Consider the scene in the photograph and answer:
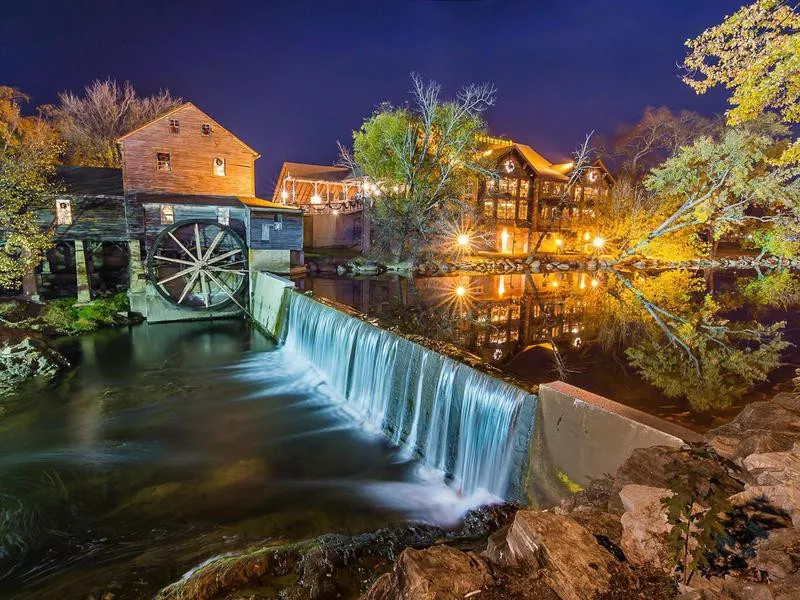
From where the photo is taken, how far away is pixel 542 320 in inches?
553

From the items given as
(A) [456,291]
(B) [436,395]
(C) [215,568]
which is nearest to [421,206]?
(A) [456,291]

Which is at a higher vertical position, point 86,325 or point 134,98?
point 134,98

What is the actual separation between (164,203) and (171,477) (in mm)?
13391

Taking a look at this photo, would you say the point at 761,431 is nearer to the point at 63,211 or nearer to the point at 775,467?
the point at 775,467

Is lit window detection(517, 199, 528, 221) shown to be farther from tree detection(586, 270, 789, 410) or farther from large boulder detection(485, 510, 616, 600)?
large boulder detection(485, 510, 616, 600)

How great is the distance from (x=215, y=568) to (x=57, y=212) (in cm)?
1822

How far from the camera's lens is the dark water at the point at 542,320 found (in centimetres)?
816

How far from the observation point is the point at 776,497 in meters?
2.88

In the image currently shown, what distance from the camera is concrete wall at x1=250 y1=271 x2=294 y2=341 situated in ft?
48.8

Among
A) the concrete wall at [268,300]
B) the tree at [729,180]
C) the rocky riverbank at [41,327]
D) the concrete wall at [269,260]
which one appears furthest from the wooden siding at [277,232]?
the tree at [729,180]

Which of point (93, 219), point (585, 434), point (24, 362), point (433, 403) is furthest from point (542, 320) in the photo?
point (93, 219)

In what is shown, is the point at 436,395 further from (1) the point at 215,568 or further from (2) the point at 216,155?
(2) the point at 216,155

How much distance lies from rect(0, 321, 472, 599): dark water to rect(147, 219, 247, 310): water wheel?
6.41m

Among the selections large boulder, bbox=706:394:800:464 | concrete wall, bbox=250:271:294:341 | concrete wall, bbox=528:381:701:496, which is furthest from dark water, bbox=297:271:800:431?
concrete wall, bbox=250:271:294:341
